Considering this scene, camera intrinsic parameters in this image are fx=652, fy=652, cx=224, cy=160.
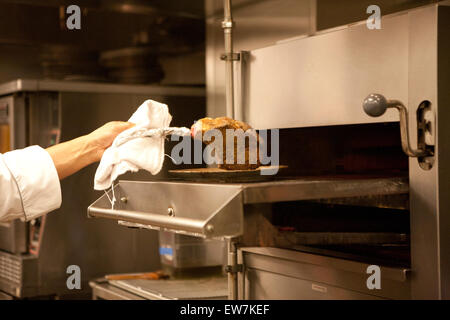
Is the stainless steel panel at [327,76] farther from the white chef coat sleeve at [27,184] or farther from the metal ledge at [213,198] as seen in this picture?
the white chef coat sleeve at [27,184]

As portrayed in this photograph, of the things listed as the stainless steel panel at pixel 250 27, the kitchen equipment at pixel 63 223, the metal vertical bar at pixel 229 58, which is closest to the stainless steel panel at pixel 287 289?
the metal vertical bar at pixel 229 58

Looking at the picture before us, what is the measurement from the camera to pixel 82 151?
158cm

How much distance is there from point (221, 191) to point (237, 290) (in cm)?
74

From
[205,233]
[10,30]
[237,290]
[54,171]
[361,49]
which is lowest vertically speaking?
[237,290]

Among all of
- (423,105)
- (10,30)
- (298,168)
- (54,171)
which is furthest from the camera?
(10,30)

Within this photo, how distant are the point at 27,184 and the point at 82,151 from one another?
0.50 feet

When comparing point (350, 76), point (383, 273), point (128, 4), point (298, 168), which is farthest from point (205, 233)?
point (128, 4)

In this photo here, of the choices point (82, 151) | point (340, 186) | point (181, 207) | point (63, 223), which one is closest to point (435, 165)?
point (340, 186)

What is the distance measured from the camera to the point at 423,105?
1294mm

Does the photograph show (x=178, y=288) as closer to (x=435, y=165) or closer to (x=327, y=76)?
(x=327, y=76)

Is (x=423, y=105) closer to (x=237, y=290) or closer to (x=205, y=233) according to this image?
(x=205, y=233)

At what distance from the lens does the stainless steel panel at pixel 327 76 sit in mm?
1364

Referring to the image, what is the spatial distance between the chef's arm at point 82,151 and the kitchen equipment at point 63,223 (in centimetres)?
86

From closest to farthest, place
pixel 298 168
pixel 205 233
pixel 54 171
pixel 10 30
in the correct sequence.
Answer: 1. pixel 205 233
2. pixel 54 171
3. pixel 298 168
4. pixel 10 30
